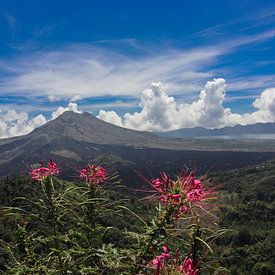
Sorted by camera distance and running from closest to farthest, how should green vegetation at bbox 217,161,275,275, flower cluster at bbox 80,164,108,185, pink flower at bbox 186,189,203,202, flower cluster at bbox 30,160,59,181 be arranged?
pink flower at bbox 186,189,203,202 < flower cluster at bbox 30,160,59,181 < flower cluster at bbox 80,164,108,185 < green vegetation at bbox 217,161,275,275

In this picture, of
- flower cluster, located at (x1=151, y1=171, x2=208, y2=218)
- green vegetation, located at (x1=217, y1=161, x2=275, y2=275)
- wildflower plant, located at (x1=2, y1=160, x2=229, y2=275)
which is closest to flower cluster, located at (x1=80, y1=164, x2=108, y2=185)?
wildflower plant, located at (x1=2, y1=160, x2=229, y2=275)

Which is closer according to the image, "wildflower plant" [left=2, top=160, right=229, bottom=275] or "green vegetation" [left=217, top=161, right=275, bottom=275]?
"wildflower plant" [left=2, top=160, right=229, bottom=275]

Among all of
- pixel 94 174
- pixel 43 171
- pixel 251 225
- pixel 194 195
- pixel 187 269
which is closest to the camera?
pixel 187 269

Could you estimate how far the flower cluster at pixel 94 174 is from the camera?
3.10 m

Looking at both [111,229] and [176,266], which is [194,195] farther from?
[111,229]

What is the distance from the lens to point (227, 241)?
338 ft

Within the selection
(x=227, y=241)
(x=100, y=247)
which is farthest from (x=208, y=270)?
(x=227, y=241)

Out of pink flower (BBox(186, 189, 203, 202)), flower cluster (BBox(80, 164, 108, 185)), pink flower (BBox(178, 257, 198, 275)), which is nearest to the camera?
pink flower (BBox(178, 257, 198, 275))

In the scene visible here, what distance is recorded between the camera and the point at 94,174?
10.2ft

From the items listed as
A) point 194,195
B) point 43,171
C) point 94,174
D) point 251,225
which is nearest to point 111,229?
point 94,174

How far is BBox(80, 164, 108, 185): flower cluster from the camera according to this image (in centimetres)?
310

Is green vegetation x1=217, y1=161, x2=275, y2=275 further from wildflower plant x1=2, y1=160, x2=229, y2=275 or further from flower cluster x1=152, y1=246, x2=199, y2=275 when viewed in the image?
flower cluster x1=152, y1=246, x2=199, y2=275

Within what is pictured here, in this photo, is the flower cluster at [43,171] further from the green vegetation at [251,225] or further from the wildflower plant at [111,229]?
the green vegetation at [251,225]

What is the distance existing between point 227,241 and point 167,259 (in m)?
107
